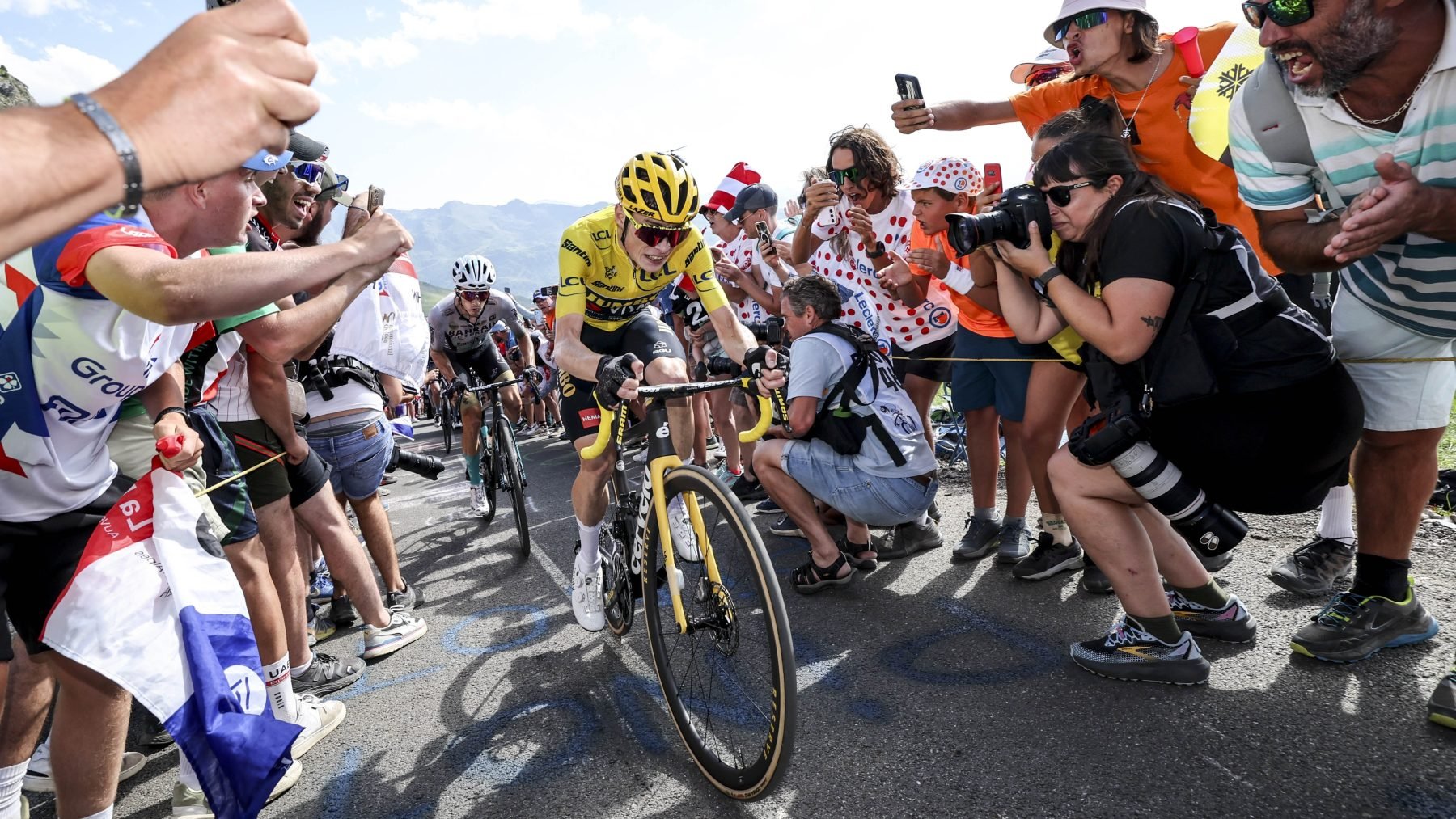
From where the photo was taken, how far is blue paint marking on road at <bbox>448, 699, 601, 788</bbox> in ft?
8.78

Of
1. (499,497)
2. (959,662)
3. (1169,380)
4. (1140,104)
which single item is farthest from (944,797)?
(499,497)

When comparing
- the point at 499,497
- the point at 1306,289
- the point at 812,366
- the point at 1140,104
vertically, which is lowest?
the point at 499,497

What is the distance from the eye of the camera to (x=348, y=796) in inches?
106

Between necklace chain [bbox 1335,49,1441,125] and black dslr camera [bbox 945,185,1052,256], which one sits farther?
black dslr camera [bbox 945,185,1052,256]

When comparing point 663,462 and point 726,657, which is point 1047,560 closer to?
point 726,657

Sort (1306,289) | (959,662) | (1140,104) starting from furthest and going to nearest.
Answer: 1. (1306,289)
2. (1140,104)
3. (959,662)

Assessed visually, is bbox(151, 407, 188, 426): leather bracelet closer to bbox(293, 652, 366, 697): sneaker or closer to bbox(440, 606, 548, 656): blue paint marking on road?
bbox(293, 652, 366, 697): sneaker

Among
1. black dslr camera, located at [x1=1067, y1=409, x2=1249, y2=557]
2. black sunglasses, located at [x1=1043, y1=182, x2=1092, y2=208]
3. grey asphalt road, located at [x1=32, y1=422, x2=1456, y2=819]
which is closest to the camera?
grey asphalt road, located at [x1=32, y1=422, x2=1456, y2=819]

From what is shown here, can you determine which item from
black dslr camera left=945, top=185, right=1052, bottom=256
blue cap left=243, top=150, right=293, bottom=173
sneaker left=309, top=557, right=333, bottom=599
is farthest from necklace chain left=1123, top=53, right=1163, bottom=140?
sneaker left=309, top=557, right=333, bottom=599

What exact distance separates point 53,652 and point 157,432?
669mm

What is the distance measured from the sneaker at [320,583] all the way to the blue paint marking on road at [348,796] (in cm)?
220

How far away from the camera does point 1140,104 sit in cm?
331

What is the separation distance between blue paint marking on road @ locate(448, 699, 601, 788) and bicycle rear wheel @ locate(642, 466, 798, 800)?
0.40 m

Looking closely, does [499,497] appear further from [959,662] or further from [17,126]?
[17,126]
